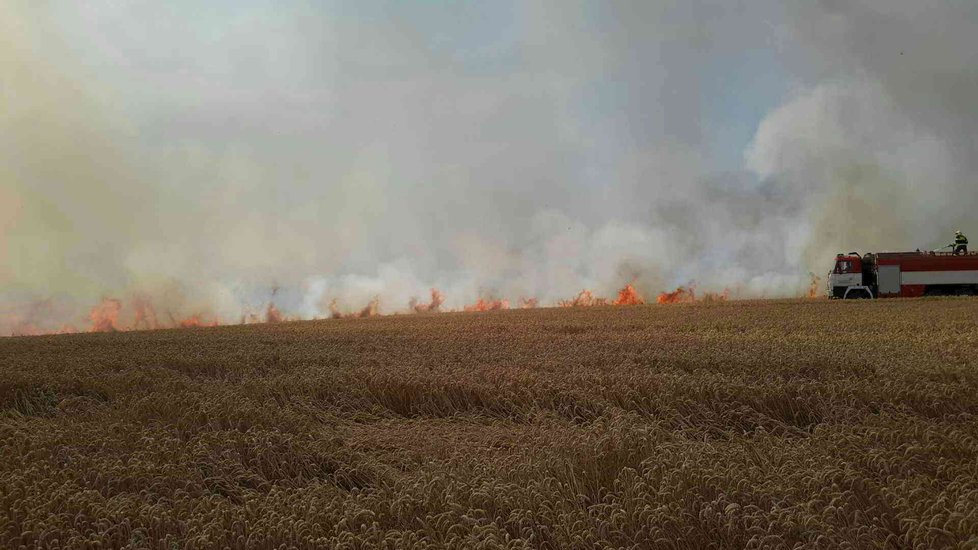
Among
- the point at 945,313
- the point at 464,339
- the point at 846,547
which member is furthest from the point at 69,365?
the point at 945,313

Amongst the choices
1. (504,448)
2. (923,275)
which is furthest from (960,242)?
(504,448)

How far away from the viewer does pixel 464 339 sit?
20.6 m

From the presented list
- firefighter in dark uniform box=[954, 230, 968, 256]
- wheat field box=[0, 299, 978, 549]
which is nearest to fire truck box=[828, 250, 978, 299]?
firefighter in dark uniform box=[954, 230, 968, 256]

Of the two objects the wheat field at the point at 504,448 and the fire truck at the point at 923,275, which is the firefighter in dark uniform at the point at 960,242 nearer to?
the fire truck at the point at 923,275

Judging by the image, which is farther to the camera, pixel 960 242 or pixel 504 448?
pixel 960 242

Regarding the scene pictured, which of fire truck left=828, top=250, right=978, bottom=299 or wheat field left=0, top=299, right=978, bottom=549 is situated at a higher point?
fire truck left=828, top=250, right=978, bottom=299

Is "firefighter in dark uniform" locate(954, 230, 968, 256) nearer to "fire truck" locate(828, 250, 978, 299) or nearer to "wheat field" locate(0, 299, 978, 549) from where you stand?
"fire truck" locate(828, 250, 978, 299)

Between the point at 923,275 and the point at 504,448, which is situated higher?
the point at 923,275

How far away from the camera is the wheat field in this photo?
5.27 m

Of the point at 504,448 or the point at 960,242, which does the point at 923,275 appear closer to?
the point at 960,242

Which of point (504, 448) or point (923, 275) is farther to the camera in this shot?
point (923, 275)

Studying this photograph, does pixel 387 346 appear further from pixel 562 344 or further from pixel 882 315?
pixel 882 315

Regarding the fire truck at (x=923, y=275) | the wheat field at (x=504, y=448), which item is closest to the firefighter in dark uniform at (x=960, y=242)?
the fire truck at (x=923, y=275)

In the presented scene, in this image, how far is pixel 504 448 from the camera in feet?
29.1
